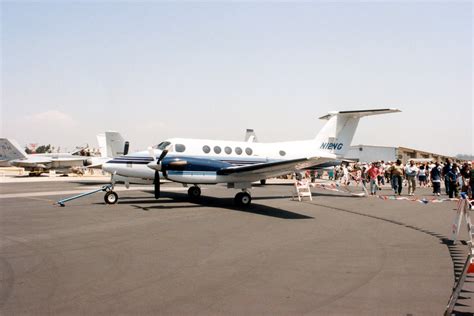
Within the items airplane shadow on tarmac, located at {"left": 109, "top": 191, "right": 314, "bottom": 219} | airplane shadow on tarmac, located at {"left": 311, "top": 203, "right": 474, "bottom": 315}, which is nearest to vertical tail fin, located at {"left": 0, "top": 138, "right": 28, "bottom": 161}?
airplane shadow on tarmac, located at {"left": 109, "top": 191, "right": 314, "bottom": 219}

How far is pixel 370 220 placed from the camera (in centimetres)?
1256

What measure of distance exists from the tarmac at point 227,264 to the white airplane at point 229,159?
8.40 ft

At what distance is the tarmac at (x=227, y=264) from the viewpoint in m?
4.93

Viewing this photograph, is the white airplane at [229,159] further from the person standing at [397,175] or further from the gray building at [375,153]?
the gray building at [375,153]

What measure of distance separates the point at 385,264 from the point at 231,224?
17.5ft

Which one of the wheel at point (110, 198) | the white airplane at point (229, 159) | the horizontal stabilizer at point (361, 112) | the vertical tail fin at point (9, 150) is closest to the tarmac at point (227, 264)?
the white airplane at point (229, 159)

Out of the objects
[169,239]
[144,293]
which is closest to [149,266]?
[144,293]

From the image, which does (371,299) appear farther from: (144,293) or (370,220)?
(370,220)

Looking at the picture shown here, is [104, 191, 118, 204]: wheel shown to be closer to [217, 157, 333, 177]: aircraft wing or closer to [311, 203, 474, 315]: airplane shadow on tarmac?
[217, 157, 333, 177]: aircraft wing

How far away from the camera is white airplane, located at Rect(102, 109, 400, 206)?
598 inches

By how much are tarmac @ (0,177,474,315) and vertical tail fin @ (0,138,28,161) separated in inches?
1407

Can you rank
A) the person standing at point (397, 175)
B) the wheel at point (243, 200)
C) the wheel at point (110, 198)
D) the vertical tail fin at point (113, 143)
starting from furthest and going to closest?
the vertical tail fin at point (113, 143) < the person standing at point (397, 175) < the wheel at point (110, 198) < the wheel at point (243, 200)

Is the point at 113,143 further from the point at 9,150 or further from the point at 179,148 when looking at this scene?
the point at 9,150

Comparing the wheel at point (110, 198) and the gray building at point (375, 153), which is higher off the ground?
the gray building at point (375, 153)
